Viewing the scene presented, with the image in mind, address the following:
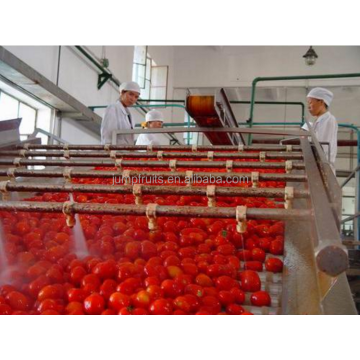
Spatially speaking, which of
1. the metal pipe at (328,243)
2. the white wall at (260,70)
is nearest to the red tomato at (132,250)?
the metal pipe at (328,243)

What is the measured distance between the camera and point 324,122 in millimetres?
5012

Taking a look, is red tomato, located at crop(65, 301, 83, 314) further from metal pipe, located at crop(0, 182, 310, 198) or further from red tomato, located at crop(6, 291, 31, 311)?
metal pipe, located at crop(0, 182, 310, 198)

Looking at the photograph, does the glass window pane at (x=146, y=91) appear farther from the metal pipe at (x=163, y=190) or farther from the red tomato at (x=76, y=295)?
the red tomato at (x=76, y=295)

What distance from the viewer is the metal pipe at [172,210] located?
6.19 feet

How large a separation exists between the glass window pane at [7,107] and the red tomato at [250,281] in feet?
20.9

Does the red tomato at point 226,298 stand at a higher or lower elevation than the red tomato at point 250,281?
lower

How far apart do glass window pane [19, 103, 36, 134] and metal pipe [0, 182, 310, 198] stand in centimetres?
637

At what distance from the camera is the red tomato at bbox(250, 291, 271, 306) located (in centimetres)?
222

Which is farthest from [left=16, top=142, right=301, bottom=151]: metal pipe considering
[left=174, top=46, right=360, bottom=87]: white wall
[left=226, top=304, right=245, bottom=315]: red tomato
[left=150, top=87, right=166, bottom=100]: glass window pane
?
[left=174, top=46, right=360, bottom=87]: white wall

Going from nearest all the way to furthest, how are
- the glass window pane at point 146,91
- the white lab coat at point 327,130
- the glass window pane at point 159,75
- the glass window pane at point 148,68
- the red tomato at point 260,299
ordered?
the red tomato at point 260,299, the white lab coat at point 327,130, the glass window pane at point 146,91, the glass window pane at point 148,68, the glass window pane at point 159,75

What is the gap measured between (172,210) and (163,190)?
0.95 feet

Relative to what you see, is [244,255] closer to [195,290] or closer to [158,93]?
[195,290]
